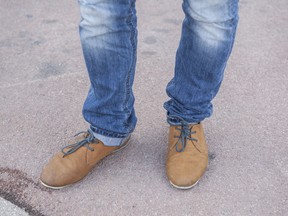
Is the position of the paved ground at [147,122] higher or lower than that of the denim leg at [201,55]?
lower

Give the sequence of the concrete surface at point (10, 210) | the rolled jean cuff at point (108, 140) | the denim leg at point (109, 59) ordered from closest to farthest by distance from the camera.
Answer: the denim leg at point (109, 59)
the concrete surface at point (10, 210)
the rolled jean cuff at point (108, 140)

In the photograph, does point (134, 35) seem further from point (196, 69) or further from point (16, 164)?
point (16, 164)

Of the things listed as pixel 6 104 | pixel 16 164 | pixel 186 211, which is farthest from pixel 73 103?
pixel 186 211

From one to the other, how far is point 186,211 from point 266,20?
5.03 ft

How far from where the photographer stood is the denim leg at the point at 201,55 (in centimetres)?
137

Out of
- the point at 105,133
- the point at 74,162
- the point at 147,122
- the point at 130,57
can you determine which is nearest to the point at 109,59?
the point at 130,57

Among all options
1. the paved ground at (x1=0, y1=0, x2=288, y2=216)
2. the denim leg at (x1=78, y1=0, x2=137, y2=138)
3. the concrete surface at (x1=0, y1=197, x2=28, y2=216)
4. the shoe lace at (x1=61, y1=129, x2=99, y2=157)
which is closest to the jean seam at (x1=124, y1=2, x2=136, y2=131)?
the denim leg at (x1=78, y1=0, x2=137, y2=138)

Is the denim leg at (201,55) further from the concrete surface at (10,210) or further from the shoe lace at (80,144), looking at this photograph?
the concrete surface at (10,210)

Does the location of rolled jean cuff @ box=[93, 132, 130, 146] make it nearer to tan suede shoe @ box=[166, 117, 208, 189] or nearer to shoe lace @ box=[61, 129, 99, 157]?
shoe lace @ box=[61, 129, 99, 157]

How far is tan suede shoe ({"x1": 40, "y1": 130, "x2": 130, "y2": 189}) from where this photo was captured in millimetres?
1524

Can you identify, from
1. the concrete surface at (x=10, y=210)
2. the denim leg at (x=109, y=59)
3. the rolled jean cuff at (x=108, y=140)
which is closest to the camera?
the denim leg at (x=109, y=59)

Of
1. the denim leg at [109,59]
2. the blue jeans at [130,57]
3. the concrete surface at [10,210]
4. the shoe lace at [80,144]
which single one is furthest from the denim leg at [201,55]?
the concrete surface at [10,210]

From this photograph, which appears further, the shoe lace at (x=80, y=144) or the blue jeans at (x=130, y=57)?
the shoe lace at (x=80, y=144)

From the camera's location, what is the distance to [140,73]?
84.3 inches
